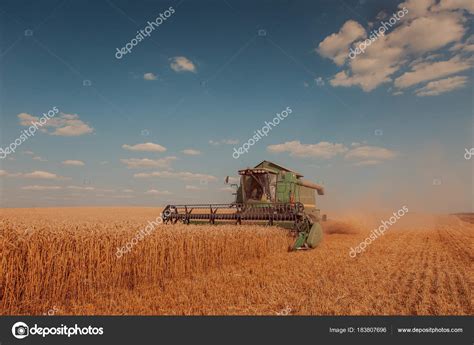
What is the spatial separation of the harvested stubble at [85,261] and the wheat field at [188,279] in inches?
0.7

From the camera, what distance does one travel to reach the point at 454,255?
477 inches

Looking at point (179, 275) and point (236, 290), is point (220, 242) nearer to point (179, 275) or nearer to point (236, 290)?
point (179, 275)

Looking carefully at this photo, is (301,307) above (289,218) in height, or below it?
below

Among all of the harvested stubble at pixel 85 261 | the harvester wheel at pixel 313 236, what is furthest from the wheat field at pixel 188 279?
the harvester wheel at pixel 313 236

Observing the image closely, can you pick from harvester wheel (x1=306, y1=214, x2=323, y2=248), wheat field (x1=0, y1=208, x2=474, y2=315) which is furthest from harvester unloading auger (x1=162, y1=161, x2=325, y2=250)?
wheat field (x1=0, y1=208, x2=474, y2=315)

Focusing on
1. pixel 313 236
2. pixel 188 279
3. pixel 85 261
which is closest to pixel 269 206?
pixel 313 236

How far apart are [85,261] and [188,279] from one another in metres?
2.38

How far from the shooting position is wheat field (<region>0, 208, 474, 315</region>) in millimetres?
5691

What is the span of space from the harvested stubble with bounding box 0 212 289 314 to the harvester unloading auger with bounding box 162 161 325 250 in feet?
13.8

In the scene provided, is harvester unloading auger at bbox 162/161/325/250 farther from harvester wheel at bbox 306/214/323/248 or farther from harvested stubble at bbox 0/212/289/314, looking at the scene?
harvested stubble at bbox 0/212/289/314
